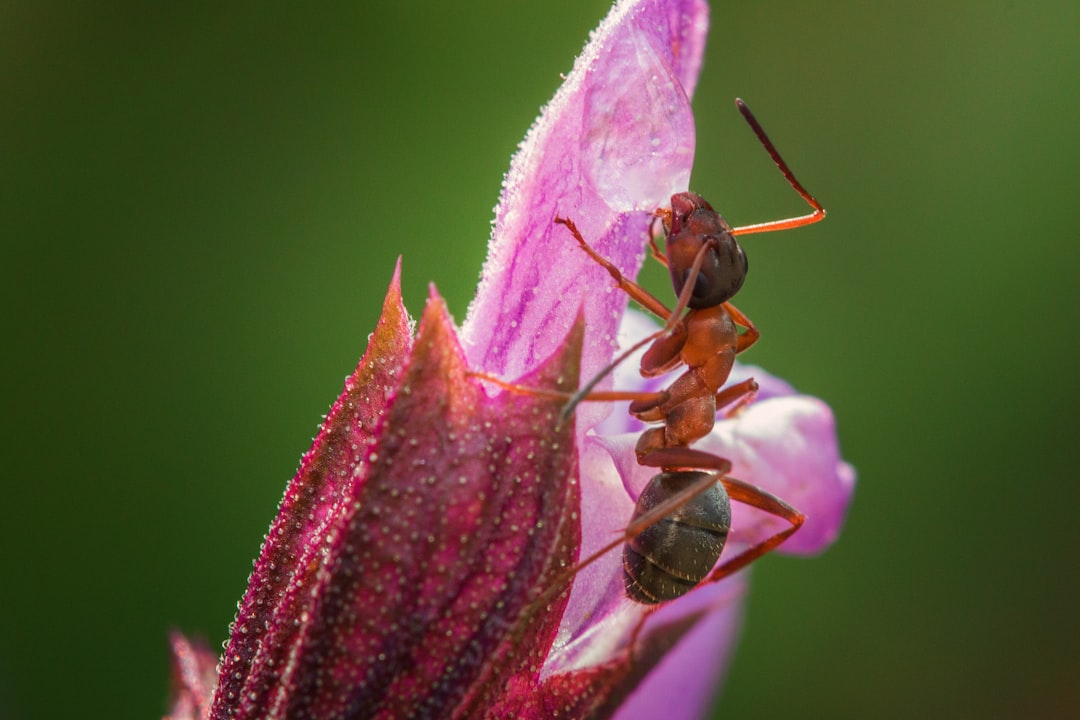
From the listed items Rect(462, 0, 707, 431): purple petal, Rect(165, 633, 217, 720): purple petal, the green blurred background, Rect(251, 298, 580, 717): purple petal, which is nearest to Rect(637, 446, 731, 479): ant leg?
Rect(462, 0, 707, 431): purple petal

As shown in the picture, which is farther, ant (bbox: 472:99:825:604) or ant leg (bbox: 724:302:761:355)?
ant leg (bbox: 724:302:761:355)

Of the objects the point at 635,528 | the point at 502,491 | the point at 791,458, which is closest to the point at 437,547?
the point at 502,491

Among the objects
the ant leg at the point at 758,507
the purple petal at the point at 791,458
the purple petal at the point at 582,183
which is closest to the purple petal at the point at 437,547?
the purple petal at the point at 582,183

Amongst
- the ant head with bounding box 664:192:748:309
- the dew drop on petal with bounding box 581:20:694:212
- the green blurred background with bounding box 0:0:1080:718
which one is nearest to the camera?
the dew drop on petal with bounding box 581:20:694:212

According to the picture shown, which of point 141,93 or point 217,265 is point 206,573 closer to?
point 217,265

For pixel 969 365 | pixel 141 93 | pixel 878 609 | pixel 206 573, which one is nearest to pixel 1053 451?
pixel 969 365

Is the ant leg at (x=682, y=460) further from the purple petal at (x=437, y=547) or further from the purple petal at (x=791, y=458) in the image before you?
the purple petal at (x=437, y=547)

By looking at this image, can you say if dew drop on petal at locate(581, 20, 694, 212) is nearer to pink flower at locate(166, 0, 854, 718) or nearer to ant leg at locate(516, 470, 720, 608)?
pink flower at locate(166, 0, 854, 718)

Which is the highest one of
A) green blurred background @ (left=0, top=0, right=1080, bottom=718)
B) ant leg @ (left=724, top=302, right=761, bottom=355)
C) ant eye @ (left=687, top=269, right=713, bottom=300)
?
ant eye @ (left=687, top=269, right=713, bottom=300)
